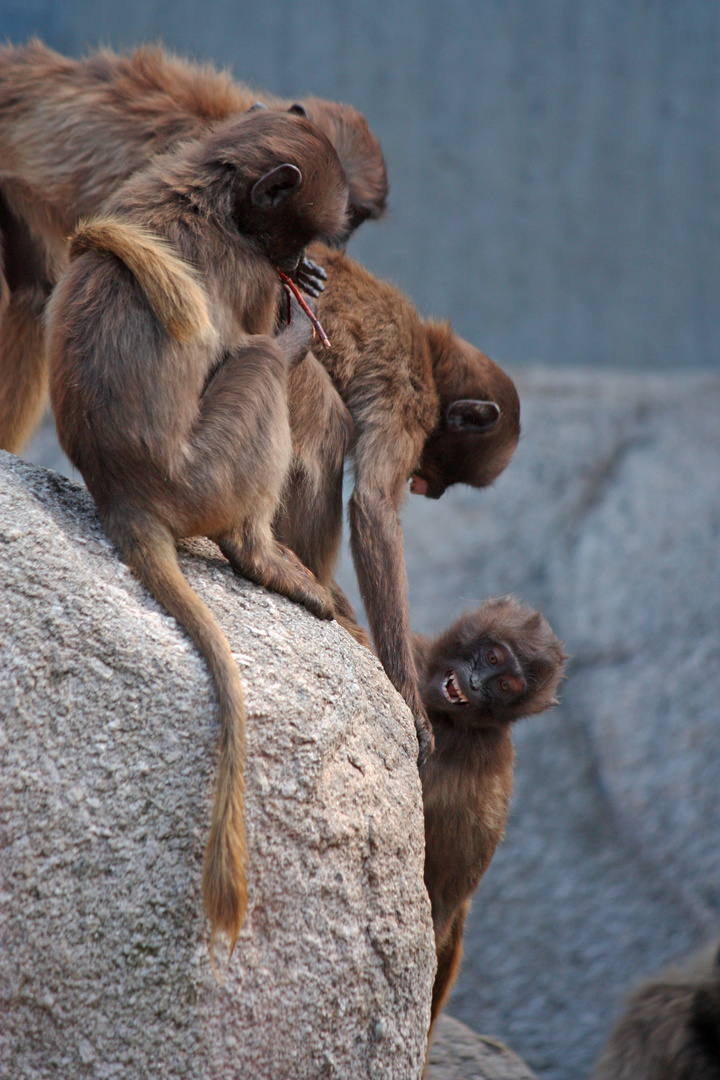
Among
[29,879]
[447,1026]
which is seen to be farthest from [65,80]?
[447,1026]

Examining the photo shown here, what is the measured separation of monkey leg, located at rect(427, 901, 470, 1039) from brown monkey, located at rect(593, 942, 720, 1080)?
136cm

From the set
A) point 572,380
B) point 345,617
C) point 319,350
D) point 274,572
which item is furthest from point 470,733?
point 572,380

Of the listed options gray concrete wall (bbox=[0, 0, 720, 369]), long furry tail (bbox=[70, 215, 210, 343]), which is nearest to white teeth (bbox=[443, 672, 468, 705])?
long furry tail (bbox=[70, 215, 210, 343])

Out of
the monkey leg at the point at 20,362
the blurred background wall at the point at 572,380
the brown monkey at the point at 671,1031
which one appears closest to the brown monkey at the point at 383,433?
the monkey leg at the point at 20,362

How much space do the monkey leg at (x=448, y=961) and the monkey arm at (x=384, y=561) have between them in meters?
0.81

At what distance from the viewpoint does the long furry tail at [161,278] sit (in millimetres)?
2348

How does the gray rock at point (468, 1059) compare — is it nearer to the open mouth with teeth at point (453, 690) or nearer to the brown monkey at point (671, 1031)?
the brown monkey at point (671, 1031)

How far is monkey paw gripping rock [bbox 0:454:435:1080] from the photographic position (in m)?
1.96

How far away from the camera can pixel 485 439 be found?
3777mm

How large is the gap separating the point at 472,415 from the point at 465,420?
31mm

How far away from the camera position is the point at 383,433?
10.7 feet

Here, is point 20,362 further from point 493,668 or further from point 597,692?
point 597,692

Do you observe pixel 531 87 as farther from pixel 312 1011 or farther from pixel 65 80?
pixel 312 1011

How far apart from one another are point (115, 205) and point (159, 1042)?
188 centimetres
